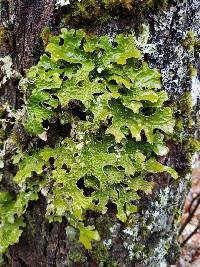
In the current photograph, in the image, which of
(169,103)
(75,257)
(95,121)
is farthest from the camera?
(75,257)

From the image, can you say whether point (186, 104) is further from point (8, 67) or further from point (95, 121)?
point (8, 67)

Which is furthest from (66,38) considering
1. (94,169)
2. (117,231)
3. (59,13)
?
(117,231)

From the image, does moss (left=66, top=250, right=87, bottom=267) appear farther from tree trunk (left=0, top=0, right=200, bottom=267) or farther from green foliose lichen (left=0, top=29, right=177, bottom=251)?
green foliose lichen (left=0, top=29, right=177, bottom=251)

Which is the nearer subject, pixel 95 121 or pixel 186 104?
pixel 95 121

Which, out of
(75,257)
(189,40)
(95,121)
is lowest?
(75,257)

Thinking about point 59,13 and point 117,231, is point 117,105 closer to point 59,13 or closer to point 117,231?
point 59,13

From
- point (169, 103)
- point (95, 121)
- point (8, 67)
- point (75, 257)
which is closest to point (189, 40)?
point (169, 103)

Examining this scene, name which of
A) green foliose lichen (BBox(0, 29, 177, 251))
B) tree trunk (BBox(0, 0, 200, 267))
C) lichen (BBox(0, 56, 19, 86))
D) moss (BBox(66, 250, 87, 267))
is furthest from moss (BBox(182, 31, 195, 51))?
moss (BBox(66, 250, 87, 267))

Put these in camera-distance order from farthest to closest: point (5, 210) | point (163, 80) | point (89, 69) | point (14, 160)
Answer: point (5, 210), point (14, 160), point (163, 80), point (89, 69)
